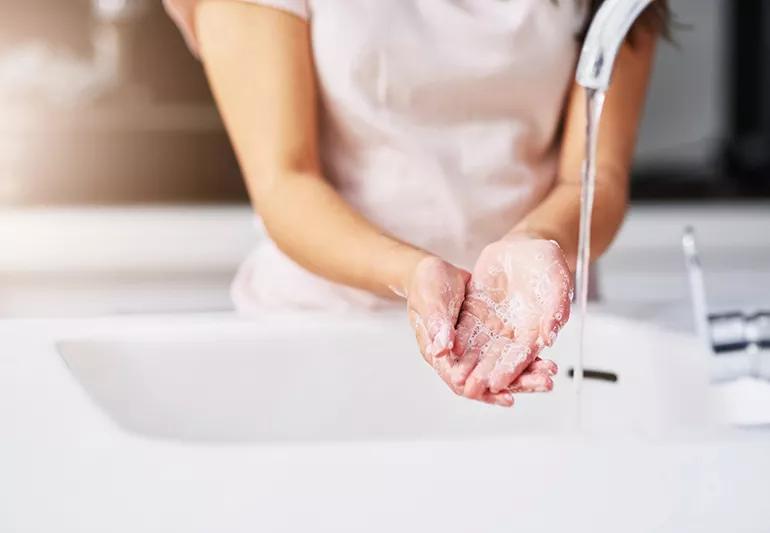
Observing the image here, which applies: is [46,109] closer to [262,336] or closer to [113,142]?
[113,142]

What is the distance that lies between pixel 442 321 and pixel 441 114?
351 mm

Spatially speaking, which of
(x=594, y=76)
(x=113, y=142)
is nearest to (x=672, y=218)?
(x=113, y=142)

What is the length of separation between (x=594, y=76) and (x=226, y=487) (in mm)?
285

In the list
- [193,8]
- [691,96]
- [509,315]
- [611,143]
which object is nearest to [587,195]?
[509,315]

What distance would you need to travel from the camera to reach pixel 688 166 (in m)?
2.22

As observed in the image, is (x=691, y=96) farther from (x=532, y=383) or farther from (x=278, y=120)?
(x=532, y=383)

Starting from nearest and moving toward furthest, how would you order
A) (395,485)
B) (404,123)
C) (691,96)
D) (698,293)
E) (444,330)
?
1. (395,485)
2. (444,330)
3. (698,293)
4. (404,123)
5. (691,96)

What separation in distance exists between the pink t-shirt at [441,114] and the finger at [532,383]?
355 millimetres

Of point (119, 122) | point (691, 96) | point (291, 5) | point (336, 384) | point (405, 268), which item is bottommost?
point (691, 96)

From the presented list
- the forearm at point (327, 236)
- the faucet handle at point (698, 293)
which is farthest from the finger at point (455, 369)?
the faucet handle at point (698, 293)

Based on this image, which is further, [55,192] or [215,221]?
[55,192]

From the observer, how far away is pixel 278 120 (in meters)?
0.87

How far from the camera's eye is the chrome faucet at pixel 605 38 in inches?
23.4

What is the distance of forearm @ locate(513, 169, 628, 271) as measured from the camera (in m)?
0.83
